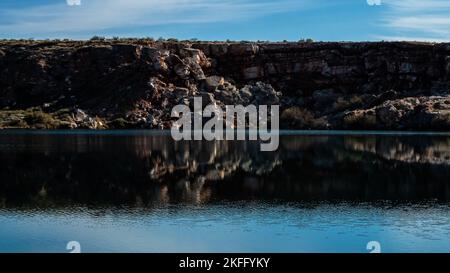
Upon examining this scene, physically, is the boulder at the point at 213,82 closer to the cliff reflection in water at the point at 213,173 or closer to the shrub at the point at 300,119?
Answer: the shrub at the point at 300,119

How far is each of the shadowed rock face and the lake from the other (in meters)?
50.0

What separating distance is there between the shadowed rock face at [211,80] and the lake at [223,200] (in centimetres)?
5000

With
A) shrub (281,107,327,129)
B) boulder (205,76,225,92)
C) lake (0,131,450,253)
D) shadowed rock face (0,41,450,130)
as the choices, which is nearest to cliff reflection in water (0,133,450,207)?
lake (0,131,450,253)

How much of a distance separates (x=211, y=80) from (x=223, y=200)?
8511cm

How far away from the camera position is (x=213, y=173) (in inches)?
1805

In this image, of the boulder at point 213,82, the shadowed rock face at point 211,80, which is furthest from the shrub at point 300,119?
the boulder at point 213,82

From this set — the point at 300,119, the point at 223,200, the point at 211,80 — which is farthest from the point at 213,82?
the point at 223,200

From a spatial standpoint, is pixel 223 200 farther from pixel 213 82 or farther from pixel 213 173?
pixel 213 82

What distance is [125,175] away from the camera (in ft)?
144
